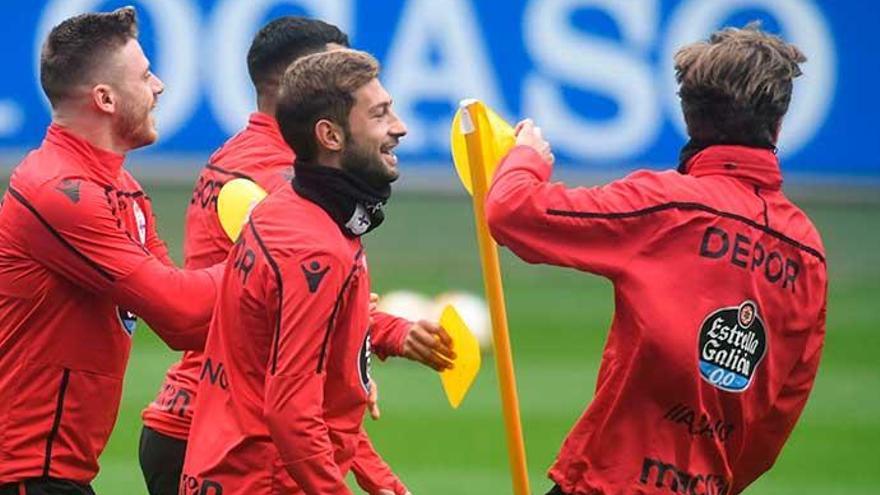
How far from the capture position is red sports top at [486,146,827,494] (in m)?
5.27

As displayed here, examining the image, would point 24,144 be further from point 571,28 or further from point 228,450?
point 228,450

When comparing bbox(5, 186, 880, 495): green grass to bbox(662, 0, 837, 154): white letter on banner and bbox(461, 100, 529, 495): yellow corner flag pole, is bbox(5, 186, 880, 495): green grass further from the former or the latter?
bbox(461, 100, 529, 495): yellow corner flag pole

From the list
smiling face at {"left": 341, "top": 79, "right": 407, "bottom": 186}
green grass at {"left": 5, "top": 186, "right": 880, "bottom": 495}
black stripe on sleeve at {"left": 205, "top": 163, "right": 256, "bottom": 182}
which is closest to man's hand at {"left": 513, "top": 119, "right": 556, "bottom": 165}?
smiling face at {"left": 341, "top": 79, "right": 407, "bottom": 186}

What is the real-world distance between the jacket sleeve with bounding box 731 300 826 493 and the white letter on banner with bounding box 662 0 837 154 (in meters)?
10.1

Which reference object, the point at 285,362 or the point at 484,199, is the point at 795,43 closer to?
the point at 484,199

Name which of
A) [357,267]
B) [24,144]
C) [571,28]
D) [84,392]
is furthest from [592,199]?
[24,144]

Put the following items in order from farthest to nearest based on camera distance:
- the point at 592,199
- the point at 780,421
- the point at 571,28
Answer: the point at 571,28 → the point at 780,421 → the point at 592,199

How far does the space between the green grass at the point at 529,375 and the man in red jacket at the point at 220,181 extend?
315cm

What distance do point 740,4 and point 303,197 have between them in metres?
10.8

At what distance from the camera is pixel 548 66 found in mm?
15812

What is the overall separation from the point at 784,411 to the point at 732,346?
16.4 inches

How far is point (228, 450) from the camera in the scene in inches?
208

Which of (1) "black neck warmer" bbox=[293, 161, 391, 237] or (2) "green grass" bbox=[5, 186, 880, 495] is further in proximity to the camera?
(2) "green grass" bbox=[5, 186, 880, 495]

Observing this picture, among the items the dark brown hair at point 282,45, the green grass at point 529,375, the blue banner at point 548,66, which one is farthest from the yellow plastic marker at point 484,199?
the blue banner at point 548,66
